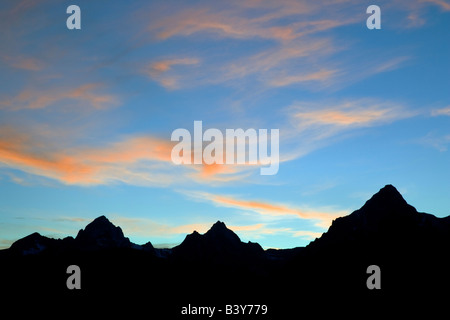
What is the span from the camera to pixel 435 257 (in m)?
170

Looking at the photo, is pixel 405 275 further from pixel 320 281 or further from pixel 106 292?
pixel 106 292

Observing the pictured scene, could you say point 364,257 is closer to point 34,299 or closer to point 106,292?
point 106,292

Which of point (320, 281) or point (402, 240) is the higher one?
point (402, 240)

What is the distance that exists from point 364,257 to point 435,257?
31.1 meters
